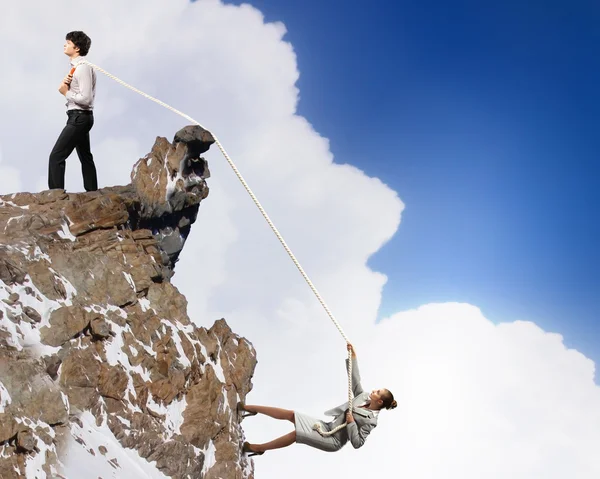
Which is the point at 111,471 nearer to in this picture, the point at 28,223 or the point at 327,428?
the point at 327,428

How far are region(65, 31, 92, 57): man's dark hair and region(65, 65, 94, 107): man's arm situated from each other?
48 cm

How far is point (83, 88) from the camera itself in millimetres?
14852

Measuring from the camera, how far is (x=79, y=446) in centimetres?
1157

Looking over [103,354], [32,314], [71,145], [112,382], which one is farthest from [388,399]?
[71,145]

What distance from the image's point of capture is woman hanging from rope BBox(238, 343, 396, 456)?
13.0 meters

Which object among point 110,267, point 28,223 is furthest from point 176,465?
point 28,223

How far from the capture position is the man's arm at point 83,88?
48.3 feet

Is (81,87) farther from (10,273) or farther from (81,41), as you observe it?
(10,273)

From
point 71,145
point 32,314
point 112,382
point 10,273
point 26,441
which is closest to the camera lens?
point 26,441

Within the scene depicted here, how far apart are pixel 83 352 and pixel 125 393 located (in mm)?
1103

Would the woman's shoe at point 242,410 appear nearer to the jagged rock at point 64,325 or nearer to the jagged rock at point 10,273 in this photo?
the jagged rock at point 64,325

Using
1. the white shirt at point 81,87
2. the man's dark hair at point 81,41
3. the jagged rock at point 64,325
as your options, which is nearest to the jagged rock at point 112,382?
the jagged rock at point 64,325

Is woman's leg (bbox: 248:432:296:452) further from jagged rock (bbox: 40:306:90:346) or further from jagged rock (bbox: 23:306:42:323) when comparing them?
jagged rock (bbox: 23:306:42:323)

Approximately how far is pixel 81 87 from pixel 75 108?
525 mm
